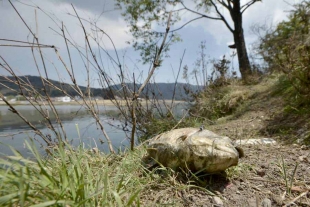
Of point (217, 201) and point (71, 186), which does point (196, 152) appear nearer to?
point (217, 201)

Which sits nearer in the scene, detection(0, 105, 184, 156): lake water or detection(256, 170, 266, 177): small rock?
detection(256, 170, 266, 177): small rock

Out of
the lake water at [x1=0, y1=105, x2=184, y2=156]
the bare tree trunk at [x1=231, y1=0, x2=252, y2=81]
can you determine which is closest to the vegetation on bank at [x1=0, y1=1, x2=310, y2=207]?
the lake water at [x1=0, y1=105, x2=184, y2=156]

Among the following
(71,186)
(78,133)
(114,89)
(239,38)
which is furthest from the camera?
(239,38)

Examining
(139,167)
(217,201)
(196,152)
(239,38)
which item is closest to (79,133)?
(139,167)

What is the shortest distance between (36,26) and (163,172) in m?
1.77

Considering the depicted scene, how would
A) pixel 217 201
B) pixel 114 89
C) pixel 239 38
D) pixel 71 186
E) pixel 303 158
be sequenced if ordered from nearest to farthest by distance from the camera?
pixel 71 186 < pixel 217 201 < pixel 303 158 < pixel 114 89 < pixel 239 38

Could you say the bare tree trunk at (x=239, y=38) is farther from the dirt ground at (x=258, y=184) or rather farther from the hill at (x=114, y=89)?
the dirt ground at (x=258, y=184)

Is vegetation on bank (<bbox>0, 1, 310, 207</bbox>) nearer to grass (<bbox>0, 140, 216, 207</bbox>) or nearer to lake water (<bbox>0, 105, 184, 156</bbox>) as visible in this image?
grass (<bbox>0, 140, 216, 207</bbox>)

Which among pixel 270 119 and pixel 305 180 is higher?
pixel 270 119

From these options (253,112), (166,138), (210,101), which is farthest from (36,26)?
(210,101)

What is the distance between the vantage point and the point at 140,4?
9.75 m

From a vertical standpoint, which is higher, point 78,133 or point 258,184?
point 78,133

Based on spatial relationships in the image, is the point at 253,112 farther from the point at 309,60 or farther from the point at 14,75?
the point at 14,75

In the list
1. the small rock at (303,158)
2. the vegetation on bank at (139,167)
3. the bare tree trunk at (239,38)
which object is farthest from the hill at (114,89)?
the bare tree trunk at (239,38)
